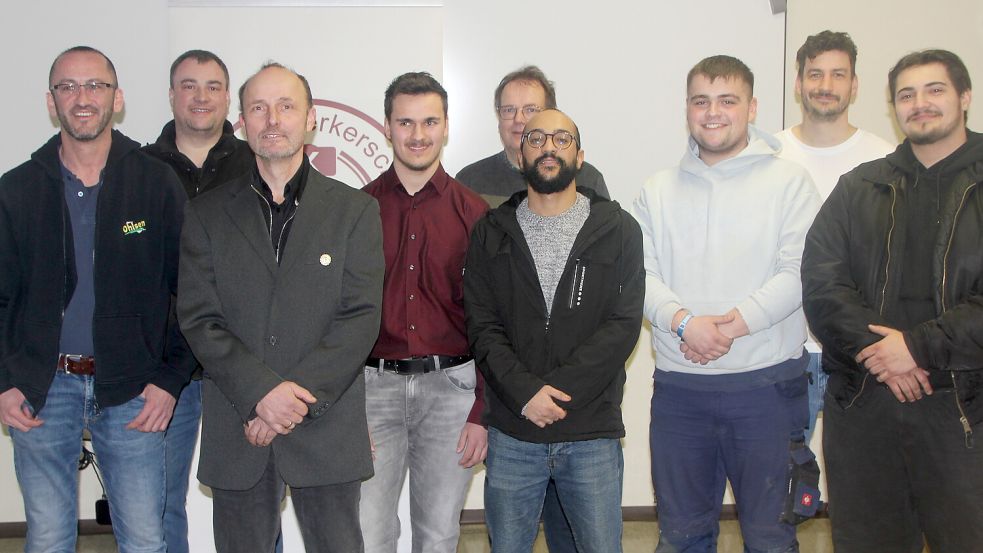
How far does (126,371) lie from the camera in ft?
8.87

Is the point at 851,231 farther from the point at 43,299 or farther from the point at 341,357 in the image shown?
the point at 43,299

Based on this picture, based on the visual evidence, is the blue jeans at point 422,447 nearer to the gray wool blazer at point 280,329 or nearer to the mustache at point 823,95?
the gray wool blazer at point 280,329

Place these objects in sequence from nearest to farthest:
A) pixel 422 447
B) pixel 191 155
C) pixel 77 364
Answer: pixel 77 364 < pixel 422 447 < pixel 191 155

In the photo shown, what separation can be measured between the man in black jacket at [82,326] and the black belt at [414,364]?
0.67 meters

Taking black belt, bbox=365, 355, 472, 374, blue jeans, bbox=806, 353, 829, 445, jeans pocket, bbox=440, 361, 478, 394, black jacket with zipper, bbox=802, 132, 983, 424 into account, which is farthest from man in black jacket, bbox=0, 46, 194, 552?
blue jeans, bbox=806, 353, 829, 445

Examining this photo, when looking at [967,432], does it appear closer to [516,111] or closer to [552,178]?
[552,178]

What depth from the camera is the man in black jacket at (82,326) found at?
2.69m

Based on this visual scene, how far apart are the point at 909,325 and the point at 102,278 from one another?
2517 millimetres

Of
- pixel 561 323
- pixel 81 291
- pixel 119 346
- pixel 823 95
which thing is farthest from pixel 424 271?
pixel 823 95

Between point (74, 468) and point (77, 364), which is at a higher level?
point (77, 364)

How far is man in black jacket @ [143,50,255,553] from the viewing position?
10.2ft

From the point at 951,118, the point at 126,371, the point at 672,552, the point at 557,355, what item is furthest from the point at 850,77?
the point at 126,371

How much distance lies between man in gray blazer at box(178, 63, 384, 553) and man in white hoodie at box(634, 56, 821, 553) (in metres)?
1.01

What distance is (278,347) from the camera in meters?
2.49
